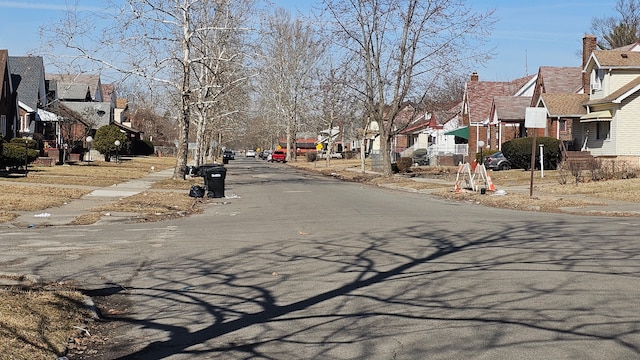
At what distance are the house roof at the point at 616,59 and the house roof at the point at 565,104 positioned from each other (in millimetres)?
3134

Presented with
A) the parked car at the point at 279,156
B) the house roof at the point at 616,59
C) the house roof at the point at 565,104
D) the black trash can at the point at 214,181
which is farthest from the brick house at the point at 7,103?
the parked car at the point at 279,156

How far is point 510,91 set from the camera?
7231 cm

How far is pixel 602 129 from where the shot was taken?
44.3 m

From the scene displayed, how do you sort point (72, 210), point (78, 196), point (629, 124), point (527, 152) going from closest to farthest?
point (72, 210) → point (78, 196) → point (629, 124) → point (527, 152)

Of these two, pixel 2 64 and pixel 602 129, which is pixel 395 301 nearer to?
pixel 602 129

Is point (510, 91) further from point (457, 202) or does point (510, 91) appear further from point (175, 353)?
point (175, 353)

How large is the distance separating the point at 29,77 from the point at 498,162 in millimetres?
41058

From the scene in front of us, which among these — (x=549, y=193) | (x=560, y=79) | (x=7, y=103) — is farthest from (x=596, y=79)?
(x=7, y=103)

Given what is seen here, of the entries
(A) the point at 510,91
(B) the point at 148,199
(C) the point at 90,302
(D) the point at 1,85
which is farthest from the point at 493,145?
(C) the point at 90,302

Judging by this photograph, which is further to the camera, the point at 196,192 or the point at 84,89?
the point at 84,89

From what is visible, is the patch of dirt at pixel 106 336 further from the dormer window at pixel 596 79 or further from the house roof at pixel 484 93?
the house roof at pixel 484 93

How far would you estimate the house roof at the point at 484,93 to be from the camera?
68.4m

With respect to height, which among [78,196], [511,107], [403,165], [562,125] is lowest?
[78,196]

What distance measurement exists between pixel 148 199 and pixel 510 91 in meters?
52.1
